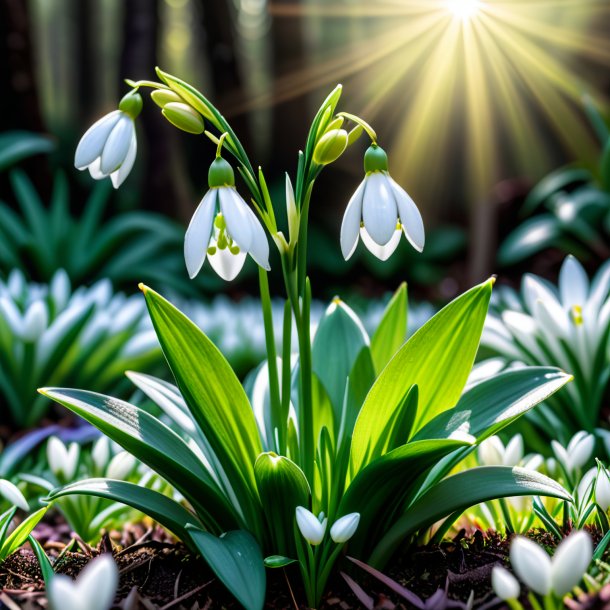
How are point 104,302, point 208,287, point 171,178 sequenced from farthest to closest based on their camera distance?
point 171,178, point 208,287, point 104,302

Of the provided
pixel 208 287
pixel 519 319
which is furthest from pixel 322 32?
pixel 519 319

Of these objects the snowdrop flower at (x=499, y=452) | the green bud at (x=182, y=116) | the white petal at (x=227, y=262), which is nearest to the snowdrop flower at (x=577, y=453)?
the snowdrop flower at (x=499, y=452)

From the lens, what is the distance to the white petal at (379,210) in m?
1.10

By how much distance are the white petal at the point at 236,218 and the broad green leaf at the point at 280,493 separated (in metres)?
0.35

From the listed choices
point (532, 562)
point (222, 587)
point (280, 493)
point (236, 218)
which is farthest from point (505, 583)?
point (236, 218)

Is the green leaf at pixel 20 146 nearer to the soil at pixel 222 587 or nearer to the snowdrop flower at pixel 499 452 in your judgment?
the soil at pixel 222 587

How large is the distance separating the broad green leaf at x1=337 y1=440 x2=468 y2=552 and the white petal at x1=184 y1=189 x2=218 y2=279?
42 centimetres

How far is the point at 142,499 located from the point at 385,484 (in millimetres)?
421

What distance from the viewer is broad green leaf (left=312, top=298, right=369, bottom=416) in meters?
1.59

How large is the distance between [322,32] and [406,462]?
7.54 m

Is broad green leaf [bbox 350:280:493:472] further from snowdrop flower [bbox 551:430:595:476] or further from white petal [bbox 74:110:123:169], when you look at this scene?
white petal [bbox 74:110:123:169]

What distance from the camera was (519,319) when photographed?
84.0 inches

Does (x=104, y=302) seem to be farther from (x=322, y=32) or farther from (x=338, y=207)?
(x=322, y=32)

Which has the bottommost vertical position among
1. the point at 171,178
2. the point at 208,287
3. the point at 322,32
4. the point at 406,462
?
the point at 406,462
